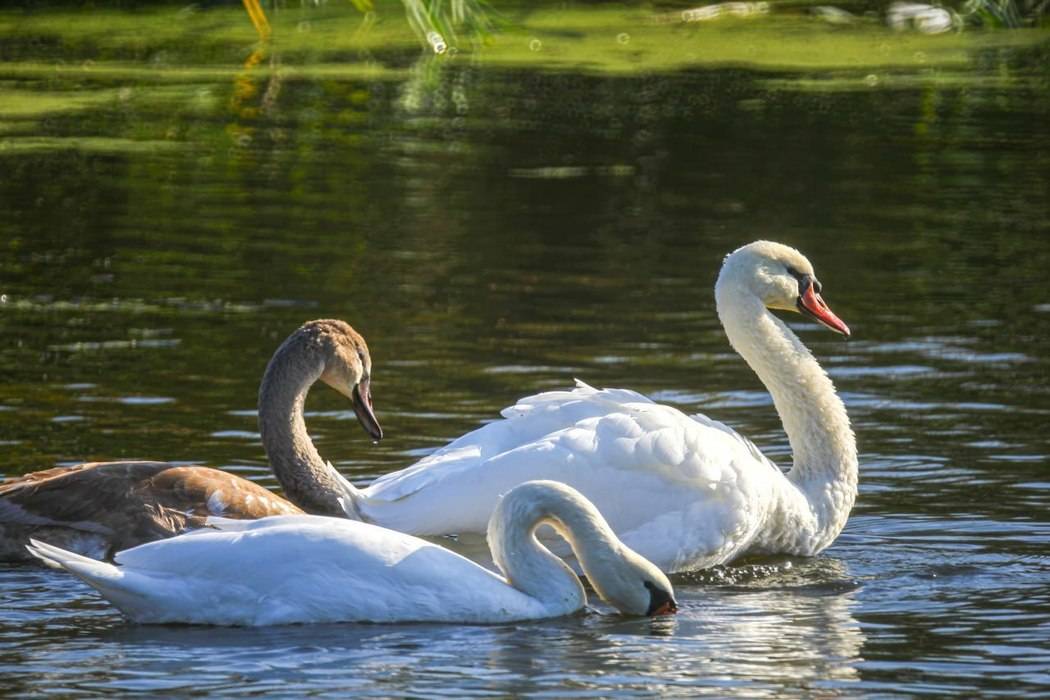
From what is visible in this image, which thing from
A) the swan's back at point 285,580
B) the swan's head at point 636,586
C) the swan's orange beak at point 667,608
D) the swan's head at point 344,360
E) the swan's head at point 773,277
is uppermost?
the swan's head at point 773,277

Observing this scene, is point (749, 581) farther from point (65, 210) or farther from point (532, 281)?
point (65, 210)

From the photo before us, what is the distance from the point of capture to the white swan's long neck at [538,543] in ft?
22.5

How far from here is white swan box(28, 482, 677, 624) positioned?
260 inches

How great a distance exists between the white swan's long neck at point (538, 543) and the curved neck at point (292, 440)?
1093 millimetres

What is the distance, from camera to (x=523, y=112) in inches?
779

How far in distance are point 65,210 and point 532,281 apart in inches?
156

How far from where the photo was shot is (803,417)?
27.5 feet

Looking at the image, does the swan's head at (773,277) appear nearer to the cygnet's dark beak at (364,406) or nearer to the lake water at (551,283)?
the lake water at (551,283)

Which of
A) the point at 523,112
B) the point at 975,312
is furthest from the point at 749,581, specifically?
the point at 523,112

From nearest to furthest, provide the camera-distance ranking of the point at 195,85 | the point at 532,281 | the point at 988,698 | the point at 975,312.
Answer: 1. the point at 988,698
2. the point at 975,312
3. the point at 532,281
4. the point at 195,85

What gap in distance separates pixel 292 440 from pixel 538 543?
4.34ft

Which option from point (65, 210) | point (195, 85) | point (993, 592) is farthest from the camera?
point (195, 85)

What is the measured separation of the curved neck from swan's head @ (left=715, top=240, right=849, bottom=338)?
65.5 inches

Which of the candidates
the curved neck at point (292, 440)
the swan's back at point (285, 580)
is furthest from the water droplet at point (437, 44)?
the swan's back at point (285, 580)
